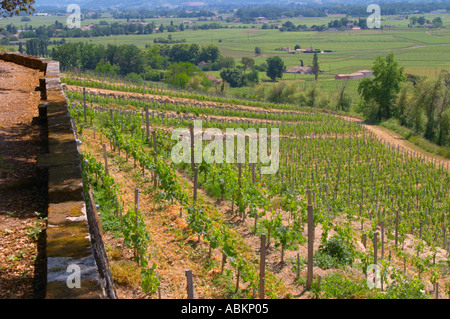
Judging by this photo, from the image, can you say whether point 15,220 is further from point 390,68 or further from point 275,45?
point 275,45

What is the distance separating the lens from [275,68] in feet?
305

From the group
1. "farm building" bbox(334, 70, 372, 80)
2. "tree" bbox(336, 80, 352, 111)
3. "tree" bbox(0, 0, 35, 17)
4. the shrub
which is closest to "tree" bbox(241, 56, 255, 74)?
"farm building" bbox(334, 70, 372, 80)

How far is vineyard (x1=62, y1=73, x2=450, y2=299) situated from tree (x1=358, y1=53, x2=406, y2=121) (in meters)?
22.6

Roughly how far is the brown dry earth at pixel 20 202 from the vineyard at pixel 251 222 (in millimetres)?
1019

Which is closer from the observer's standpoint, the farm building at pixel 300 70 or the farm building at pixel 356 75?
the farm building at pixel 356 75

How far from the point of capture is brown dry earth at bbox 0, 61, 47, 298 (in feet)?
14.3

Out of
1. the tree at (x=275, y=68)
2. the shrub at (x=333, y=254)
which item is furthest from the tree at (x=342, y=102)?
the shrub at (x=333, y=254)

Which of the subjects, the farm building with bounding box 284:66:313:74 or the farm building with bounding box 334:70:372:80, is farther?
the farm building with bounding box 284:66:313:74

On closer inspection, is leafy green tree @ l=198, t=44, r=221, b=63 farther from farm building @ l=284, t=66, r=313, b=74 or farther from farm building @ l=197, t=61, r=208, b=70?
farm building @ l=284, t=66, r=313, b=74

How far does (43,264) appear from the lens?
15.0ft

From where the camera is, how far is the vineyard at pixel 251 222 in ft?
25.8

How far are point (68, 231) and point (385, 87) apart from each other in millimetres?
46691

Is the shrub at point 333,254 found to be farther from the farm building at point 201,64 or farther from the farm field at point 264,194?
the farm building at point 201,64

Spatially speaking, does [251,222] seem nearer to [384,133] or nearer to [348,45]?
[384,133]
